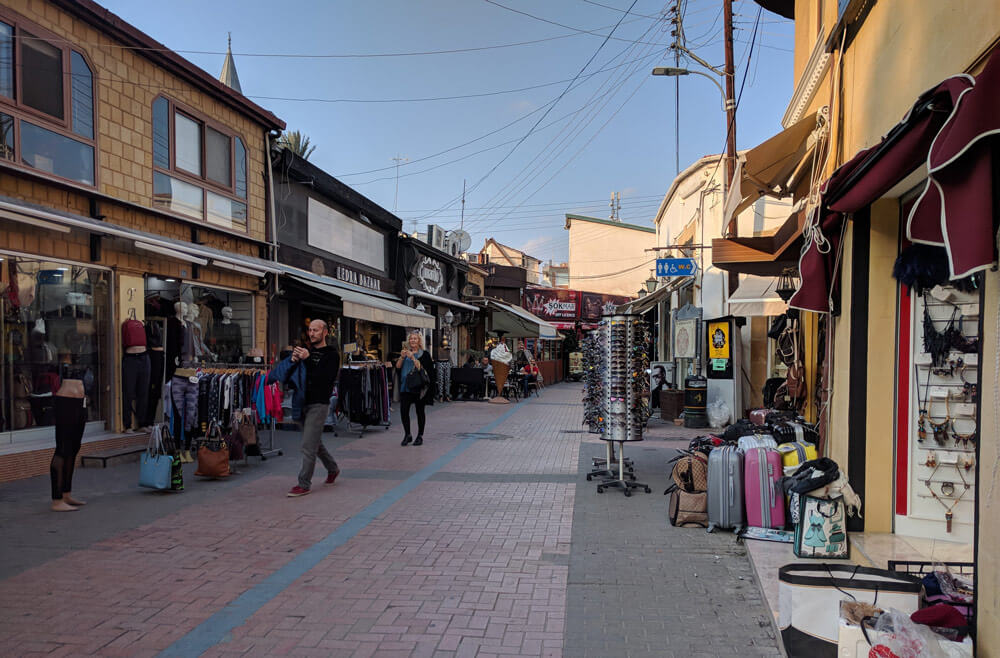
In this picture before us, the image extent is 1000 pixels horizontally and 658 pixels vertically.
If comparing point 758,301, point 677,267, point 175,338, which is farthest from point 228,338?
point 677,267

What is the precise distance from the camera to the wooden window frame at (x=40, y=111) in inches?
300

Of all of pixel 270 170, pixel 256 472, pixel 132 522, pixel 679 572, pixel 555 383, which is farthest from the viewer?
pixel 555 383

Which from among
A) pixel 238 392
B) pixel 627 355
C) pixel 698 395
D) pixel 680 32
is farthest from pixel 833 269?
pixel 680 32

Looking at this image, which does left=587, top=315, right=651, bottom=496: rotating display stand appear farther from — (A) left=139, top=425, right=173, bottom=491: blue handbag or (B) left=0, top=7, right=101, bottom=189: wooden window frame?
(B) left=0, top=7, right=101, bottom=189: wooden window frame

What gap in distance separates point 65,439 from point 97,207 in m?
3.78

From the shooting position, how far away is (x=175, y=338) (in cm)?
1021

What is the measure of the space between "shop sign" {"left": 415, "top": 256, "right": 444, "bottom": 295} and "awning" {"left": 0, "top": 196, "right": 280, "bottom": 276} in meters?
9.00

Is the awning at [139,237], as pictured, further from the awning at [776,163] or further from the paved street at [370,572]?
the awning at [776,163]

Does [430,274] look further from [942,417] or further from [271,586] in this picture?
[942,417]

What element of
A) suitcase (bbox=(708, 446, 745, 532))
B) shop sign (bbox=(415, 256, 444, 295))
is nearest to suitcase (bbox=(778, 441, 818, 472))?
suitcase (bbox=(708, 446, 745, 532))

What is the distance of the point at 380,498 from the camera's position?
7.17m

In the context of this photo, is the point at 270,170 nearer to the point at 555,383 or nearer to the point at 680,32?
the point at 680,32

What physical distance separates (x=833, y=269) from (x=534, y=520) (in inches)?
141

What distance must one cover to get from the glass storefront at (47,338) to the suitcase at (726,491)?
770 cm
